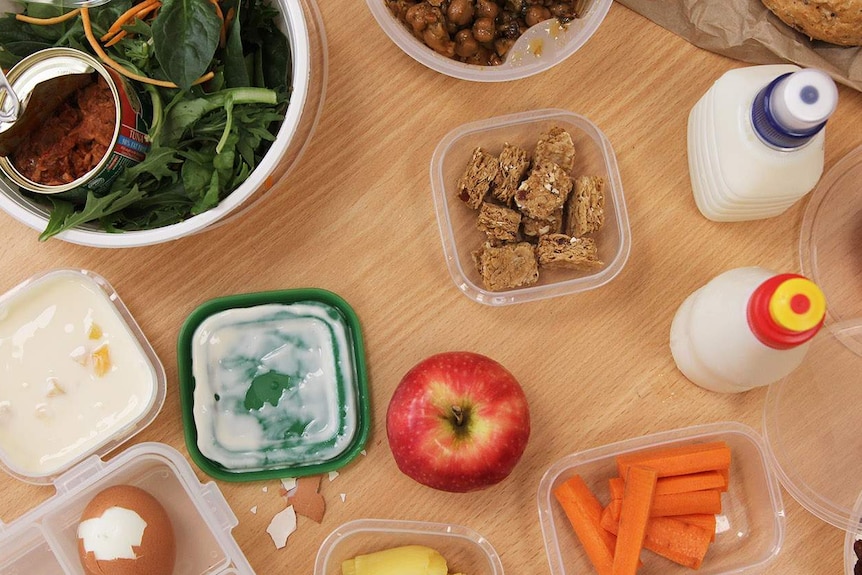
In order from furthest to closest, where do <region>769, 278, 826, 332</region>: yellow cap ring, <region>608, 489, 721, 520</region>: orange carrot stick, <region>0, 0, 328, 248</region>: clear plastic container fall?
<region>608, 489, 721, 520</region>: orange carrot stick
<region>0, 0, 328, 248</region>: clear plastic container
<region>769, 278, 826, 332</region>: yellow cap ring

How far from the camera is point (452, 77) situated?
2.79 ft

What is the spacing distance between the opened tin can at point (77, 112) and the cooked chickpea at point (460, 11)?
13.2 inches

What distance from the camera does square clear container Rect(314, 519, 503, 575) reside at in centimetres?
83

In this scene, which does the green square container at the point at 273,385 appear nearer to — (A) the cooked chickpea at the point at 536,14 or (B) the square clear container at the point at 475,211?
(B) the square clear container at the point at 475,211

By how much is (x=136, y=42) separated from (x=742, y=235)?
0.70 m

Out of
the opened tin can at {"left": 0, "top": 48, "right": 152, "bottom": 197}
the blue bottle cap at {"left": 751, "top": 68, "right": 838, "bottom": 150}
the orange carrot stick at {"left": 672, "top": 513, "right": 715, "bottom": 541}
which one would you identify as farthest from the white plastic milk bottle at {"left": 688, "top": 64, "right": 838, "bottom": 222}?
the opened tin can at {"left": 0, "top": 48, "right": 152, "bottom": 197}

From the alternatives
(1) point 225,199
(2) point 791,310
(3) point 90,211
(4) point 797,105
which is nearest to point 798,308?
(2) point 791,310

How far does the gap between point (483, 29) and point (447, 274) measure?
27cm

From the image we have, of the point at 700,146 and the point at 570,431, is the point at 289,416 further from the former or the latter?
the point at 700,146

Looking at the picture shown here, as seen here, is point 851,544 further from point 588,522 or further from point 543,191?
point 543,191

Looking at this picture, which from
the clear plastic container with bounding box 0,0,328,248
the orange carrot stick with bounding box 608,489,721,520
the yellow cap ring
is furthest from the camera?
the orange carrot stick with bounding box 608,489,721,520

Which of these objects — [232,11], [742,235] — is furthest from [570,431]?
[232,11]

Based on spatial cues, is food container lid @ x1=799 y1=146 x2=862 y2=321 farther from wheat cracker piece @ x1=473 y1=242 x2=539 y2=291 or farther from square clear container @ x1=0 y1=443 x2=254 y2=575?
square clear container @ x1=0 y1=443 x2=254 y2=575

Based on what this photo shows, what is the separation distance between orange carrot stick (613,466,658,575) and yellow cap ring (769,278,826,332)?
0.83ft
